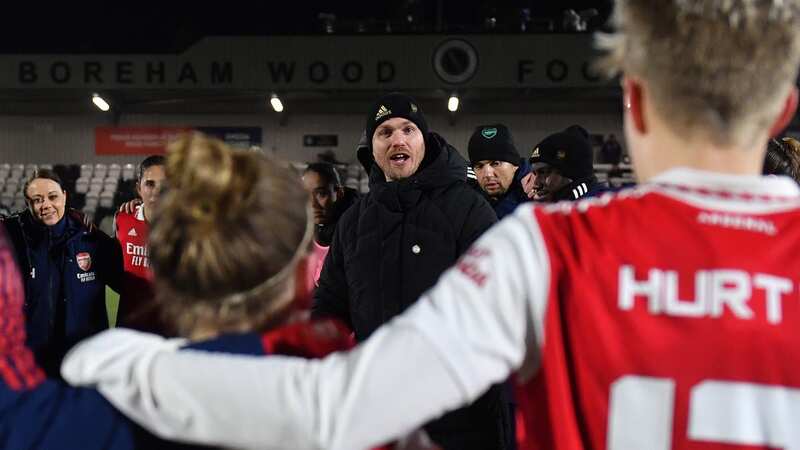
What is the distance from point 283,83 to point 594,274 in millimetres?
19242

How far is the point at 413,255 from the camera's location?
8.96 feet

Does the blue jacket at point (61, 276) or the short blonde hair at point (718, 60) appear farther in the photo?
the blue jacket at point (61, 276)

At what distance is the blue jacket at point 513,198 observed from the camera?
13.6 ft

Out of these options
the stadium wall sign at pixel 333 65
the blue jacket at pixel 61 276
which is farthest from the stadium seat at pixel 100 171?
the blue jacket at pixel 61 276

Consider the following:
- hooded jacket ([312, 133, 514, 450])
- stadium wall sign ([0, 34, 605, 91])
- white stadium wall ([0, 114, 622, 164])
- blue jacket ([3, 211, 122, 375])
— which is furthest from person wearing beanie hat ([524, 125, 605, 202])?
white stadium wall ([0, 114, 622, 164])

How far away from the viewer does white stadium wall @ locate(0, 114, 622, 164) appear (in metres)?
21.6

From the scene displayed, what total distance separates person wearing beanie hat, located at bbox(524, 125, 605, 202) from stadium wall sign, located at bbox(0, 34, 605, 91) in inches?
607

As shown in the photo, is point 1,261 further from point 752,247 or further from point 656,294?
point 752,247

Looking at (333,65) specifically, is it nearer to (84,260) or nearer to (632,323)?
(84,260)

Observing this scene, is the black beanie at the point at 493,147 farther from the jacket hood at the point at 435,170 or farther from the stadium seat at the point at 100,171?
the stadium seat at the point at 100,171

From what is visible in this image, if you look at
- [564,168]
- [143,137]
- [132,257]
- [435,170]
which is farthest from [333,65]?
[435,170]

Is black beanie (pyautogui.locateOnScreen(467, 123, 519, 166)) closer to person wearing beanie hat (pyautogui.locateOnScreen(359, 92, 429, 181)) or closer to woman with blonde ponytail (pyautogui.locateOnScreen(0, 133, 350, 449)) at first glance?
person wearing beanie hat (pyautogui.locateOnScreen(359, 92, 429, 181))

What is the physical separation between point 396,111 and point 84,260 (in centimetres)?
249

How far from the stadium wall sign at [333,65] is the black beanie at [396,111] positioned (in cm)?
1615
